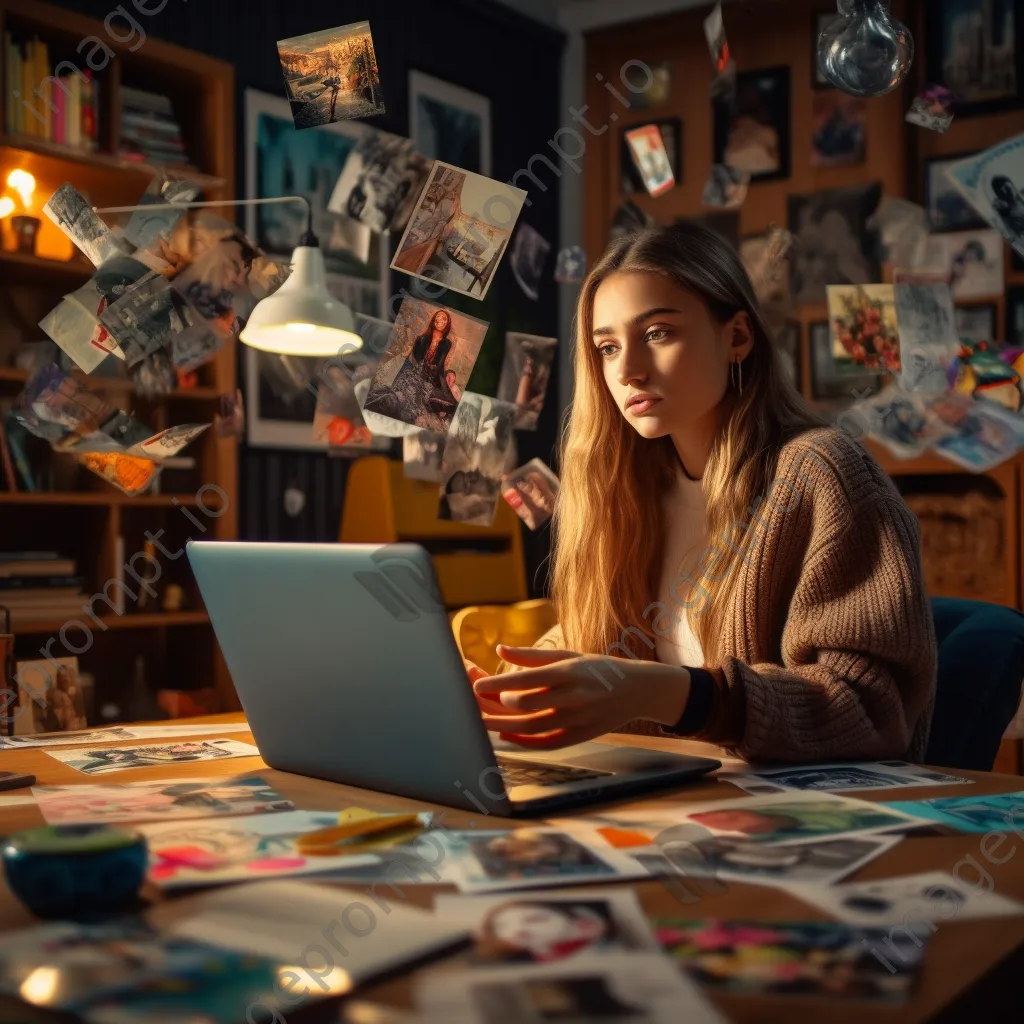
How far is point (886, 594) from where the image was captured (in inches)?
48.4

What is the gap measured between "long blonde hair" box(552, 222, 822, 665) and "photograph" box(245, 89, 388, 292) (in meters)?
2.09

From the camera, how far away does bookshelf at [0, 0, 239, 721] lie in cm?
288

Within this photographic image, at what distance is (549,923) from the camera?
63cm

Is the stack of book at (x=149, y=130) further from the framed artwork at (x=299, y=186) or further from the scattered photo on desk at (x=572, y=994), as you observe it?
the scattered photo on desk at (x=572, y=994)

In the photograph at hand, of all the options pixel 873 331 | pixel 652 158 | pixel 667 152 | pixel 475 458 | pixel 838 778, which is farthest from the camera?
pixel 667 152

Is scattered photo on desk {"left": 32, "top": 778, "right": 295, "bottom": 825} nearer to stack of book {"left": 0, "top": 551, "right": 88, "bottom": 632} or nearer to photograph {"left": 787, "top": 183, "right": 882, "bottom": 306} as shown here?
stack of book {"left": 0, "top": 551, "right": 88, "bottom": 632}

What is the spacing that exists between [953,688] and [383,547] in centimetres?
89

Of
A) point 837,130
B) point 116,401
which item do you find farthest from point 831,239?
point 116,401

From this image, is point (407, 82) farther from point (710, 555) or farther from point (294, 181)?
point (710, 555)

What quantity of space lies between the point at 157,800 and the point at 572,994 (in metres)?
0.53

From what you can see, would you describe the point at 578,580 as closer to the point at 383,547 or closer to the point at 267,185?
the point at 383,547

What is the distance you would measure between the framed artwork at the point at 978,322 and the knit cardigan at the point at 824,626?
107 inches

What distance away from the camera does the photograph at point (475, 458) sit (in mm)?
1816

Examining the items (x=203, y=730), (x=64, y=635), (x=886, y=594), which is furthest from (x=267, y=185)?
(x=886, y=594)
